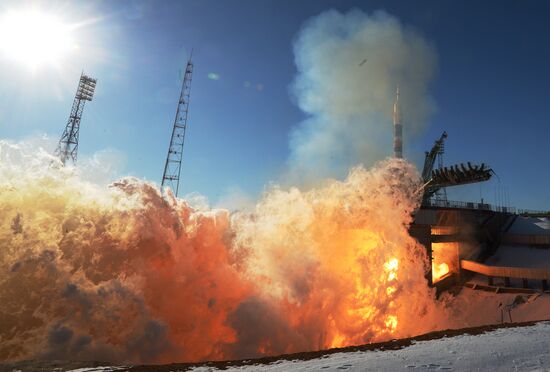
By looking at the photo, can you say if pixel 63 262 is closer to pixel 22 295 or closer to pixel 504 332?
pixel 22 295

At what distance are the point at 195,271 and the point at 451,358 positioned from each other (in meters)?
13.3

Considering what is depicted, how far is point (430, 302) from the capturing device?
35.1 m

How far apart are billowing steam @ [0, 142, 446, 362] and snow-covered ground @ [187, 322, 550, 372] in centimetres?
742

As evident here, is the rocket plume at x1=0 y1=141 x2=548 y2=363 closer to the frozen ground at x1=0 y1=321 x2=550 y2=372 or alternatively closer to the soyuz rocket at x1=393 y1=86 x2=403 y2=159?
the frozen ground at x1=0 y1=321 x2=550 y2=372

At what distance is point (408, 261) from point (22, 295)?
23.2 meters

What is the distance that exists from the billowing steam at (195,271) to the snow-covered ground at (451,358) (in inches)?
292

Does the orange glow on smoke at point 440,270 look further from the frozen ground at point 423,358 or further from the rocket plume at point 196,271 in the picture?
the frozen ground at point 423,358

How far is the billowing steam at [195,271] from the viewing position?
14.2 meters

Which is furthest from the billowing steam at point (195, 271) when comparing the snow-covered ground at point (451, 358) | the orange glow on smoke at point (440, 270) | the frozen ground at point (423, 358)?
the orange glow on smoke at point (440, 270)

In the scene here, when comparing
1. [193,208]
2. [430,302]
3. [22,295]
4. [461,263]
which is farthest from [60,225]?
[461,263]

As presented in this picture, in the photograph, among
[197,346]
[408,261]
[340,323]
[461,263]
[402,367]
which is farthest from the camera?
[461,263]

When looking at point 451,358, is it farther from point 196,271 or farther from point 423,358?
point 196,271

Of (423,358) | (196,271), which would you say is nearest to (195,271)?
(196,271)

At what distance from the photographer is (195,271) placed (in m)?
18.5
